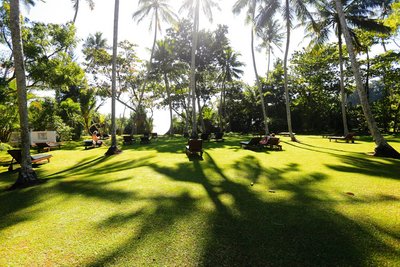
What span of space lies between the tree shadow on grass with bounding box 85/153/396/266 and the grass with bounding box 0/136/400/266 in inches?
0.6

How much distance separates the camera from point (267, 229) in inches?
156

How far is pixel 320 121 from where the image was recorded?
115 ft

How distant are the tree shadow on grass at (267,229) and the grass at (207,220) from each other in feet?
0.05

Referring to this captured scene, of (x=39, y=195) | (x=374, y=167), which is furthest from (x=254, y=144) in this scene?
(x=39, y=195)

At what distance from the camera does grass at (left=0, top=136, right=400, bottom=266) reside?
10.6 feet

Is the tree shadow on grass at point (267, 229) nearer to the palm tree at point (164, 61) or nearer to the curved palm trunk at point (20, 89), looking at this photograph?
the curved palm trunk at point (20, 89)

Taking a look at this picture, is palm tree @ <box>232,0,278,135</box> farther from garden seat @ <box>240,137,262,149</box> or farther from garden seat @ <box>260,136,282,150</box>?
garden seat @ <box>240,137,262,149</box>

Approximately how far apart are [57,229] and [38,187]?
3.58 metres

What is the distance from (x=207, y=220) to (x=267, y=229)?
3.62ft

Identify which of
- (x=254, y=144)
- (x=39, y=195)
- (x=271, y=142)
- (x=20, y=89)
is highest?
(x=20, y=89)

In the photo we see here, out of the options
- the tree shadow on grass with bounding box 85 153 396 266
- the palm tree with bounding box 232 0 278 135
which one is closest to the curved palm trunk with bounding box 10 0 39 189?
the tree shadow on grass with bounding box 85 153 396 266

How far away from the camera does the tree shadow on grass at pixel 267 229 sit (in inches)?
124

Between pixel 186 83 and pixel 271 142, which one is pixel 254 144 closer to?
pixel 271 142

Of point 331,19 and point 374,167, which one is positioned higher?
point 331,19
